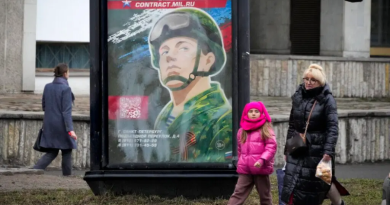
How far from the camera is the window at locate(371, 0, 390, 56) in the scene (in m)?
24.3

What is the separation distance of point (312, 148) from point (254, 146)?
22.0 inches

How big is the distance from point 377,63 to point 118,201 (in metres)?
13.2

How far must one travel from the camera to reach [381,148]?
1485 centimetres

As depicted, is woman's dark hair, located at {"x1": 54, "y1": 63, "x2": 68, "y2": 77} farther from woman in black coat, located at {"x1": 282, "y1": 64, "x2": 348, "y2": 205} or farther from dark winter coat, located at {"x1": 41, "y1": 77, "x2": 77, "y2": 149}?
woman in black coat, located at {"x1": 282, "y1": 64, "x2": 348, "y2": 205}

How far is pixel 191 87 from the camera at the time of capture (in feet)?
28.9

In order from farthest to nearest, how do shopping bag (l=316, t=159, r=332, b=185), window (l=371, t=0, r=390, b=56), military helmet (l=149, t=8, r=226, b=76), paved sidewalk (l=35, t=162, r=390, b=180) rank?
window (l=371, t=0, r=390, b=56) < paved sidewalk (l=35, t=162, r=390, b=180) < military helmet (l=149, t=8, r=226, b=76) < shopping bag (l=316, t=159, r=332, b=185)

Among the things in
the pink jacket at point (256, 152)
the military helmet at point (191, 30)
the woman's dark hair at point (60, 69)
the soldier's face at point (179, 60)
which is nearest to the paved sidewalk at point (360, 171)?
the woman's dark hair at point (60, 69)

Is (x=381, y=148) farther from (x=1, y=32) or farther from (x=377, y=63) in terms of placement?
(x=1, y=32)

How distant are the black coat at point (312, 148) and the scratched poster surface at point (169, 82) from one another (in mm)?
1133

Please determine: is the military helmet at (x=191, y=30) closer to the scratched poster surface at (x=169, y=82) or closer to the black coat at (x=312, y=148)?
the scratched poster surface at (x=169, y=82)

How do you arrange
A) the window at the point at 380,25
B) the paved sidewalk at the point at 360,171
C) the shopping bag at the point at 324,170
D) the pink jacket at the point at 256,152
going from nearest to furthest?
1. the shopping bag at the point at 324,170
2. the pink jacket at the point at 256,152
3. the paved sidewalk at the point at 360,171
4. the window at the point at 380,25

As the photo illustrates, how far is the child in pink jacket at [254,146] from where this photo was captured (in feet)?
26.7

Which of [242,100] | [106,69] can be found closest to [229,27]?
[242,100]

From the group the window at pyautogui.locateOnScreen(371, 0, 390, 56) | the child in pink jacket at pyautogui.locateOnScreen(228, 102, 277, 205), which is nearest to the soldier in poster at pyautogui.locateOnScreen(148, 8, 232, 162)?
the child in pink jacket at pyautogui.locateOnScreen(228, 102, 277, 205)
